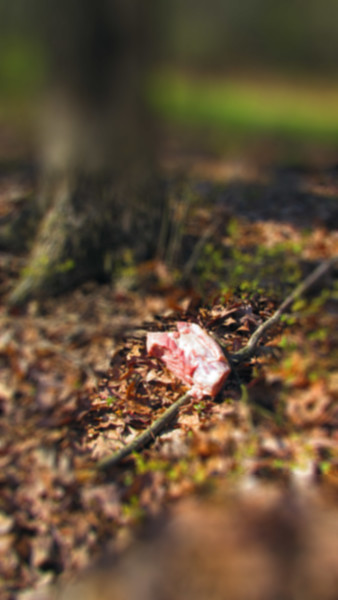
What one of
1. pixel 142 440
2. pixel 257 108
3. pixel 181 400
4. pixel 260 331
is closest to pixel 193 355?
pixel 260 331

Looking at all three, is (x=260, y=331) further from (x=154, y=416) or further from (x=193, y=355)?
(x=154, y=416)

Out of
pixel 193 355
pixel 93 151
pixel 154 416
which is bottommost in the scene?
pixel 154 416

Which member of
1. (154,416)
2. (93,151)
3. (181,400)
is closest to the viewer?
(181,400)

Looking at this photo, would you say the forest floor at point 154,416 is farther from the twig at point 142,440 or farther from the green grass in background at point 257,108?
the green grass in background at point 257,108

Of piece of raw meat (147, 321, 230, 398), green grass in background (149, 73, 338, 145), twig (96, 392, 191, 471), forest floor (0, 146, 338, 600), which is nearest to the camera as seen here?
piece of raw meat (147, 321, 230, 398)

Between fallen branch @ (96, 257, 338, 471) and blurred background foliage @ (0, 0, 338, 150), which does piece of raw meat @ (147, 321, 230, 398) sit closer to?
fallen branch @ (96, 257, 338, 471)

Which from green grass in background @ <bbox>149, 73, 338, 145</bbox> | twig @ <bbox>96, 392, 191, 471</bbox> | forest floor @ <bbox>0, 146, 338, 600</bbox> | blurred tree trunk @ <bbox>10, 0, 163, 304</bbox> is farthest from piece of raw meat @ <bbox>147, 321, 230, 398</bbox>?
green grass in background @ <bbox>149, 73, 338, 145</bbox>
